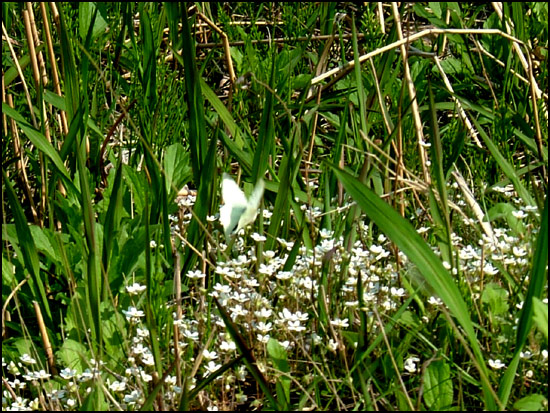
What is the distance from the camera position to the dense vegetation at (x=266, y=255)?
162 cm

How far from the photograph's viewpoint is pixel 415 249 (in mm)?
1533

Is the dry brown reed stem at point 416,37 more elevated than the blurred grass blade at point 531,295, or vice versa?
the dry brown reed stem at point 416,37

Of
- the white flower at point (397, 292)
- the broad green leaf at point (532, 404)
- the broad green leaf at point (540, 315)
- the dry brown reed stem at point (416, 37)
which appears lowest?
the broad green leaf at point (532, 404)

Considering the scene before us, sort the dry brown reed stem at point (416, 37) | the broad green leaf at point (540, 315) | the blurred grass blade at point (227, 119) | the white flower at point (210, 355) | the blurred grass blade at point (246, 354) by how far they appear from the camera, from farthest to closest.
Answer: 1. the blurred grass blade at point (227, 119)
2. the dry brown reed stem at point (416, 37)
3. the white flower at point (210, 355)
4. the blurred grass blade at point (246, 354)
5. the broad green leaf at point (540, 315)

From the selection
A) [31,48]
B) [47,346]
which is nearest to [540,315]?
[47,346]

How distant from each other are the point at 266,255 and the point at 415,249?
17.6 inches

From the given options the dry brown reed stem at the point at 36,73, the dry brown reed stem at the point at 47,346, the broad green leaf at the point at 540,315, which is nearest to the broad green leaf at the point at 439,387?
the broad green leaf at the point at 540,315

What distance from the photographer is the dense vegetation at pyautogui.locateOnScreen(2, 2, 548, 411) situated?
1619mm

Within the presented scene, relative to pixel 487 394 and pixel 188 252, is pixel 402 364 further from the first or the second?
pixel 188 252

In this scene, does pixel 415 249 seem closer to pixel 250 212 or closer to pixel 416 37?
pixel 250 212

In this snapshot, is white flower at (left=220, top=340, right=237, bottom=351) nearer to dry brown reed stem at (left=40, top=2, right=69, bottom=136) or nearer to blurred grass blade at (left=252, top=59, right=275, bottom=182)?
blurred grass blade at (left=252, top=59, right=275, bottom=182)

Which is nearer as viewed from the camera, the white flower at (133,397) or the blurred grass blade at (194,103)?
the white flower at (133,397)

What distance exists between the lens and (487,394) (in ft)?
4.81

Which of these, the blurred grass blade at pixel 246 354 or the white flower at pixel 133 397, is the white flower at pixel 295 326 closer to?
the blurred grass blade at pixel 246 354
